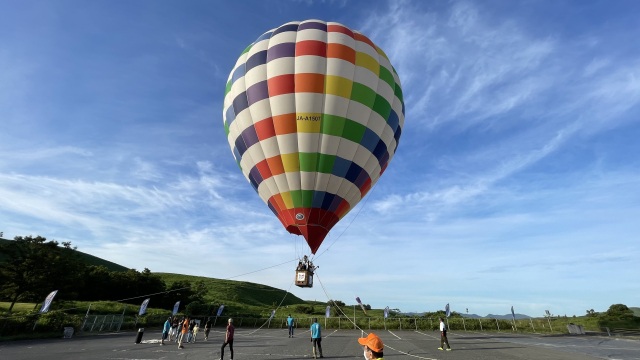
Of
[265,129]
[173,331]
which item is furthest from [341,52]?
[173,331]

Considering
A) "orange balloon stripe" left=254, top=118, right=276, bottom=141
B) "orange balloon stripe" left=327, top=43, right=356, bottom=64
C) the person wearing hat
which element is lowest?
the person wearing hat

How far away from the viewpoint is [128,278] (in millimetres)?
59750

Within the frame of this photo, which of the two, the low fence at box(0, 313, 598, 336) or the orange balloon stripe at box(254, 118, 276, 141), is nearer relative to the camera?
the orange balloon stripe at box(254, 118, 276, 141)

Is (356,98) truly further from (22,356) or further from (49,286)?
(49,286)

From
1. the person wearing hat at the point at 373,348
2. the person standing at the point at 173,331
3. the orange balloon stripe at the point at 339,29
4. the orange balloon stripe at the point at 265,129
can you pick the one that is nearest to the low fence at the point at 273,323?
the person standing at the point at 173,331

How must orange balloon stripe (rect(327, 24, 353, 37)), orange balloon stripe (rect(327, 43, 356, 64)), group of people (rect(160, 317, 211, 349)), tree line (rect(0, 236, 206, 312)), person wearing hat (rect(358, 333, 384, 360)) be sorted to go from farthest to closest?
1. tree line (rect(0, 236, 206, 312))
2. group of people (rect(160, 317, 211, 349))
3. orange balloon stripe (rect(327, 24, 353, 37))
4. orange balloon stripe (rect(327, 43, 356, 64))
5. person wearing hat (rect(358, 333, 384, 360))

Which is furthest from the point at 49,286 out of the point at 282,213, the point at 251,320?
the point at 282,213

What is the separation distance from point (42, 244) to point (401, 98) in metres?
38.3

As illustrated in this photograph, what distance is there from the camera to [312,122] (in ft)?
59.8

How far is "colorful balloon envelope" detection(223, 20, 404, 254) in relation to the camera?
1838 cm

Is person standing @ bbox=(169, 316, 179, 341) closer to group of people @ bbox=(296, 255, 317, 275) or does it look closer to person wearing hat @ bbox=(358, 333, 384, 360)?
group of people @ bbox=(296, 255, 317, 275)

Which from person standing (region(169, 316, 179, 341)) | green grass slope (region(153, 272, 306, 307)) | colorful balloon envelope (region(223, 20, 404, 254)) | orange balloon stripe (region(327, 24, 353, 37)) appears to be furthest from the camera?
green grass slope (region(153, 272, 306, 307))

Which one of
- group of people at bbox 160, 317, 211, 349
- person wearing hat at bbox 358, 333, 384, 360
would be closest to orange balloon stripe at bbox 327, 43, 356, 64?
person wearing hat at bbox 358, 333, 384, 360

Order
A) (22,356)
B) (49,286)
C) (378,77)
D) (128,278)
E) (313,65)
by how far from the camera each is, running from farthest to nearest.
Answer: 1. (128,278)
2. (49,286)
3. (378,77)
4. (313,65)
5. (22,356)
